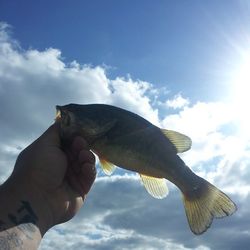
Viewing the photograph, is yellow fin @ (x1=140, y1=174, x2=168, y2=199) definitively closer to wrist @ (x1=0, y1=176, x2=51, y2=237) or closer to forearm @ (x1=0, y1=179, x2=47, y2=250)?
wrist @ (x1=0, y1=176, x2=51, y2=237)

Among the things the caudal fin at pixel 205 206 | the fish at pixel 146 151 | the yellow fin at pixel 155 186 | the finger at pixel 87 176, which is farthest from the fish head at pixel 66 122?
the caudal fin at pixel 205 206

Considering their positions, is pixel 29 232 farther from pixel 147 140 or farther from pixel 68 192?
pixel 147 140

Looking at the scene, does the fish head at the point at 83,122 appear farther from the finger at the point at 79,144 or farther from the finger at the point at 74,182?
the finger at the point at 74,182

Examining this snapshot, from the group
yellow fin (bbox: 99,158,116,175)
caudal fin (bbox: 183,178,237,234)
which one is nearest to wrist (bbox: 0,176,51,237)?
yellow fin (bbox: 99,158,116,175)

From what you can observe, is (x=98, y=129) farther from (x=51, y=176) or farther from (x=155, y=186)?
(x=155, y=186)

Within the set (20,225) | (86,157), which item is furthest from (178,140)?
(20,225)

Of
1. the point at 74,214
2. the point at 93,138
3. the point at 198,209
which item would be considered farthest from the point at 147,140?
the point at 74,214
